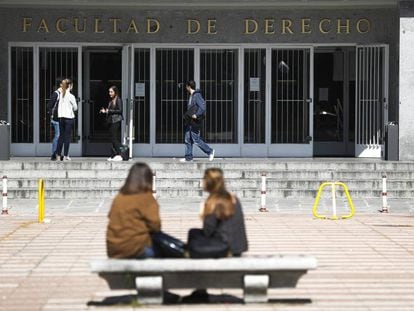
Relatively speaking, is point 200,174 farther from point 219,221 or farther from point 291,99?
point 219,221

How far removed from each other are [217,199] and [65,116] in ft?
44.0

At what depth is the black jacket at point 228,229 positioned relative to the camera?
33.0 feet

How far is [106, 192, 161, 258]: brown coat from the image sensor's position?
32.6 ft

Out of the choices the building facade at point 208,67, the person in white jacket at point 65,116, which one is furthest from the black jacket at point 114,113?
the building facade at point 208,67

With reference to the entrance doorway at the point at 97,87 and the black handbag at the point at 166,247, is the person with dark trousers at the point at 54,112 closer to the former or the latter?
the entrance doorway at the point at 97,87

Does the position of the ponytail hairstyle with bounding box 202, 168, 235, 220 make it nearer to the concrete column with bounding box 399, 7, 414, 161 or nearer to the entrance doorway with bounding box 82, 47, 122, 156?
the concrete column with bounding box 399, 7, 414, 161

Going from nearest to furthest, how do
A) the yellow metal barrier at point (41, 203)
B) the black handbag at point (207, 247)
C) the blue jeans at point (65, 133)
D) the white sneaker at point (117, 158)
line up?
the black handbag at point (207, 247), the yellow metal barrier at point (41, 203), the white sneaker at point (117, 158), the blue jeans at point (65, 133)

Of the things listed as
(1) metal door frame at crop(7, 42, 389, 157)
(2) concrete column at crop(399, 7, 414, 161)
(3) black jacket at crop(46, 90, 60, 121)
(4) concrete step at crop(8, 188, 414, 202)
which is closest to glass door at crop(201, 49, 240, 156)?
(1) metal door frame at crop(7, 42, 389, 157)

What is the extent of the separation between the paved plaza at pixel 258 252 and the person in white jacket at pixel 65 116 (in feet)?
10.8

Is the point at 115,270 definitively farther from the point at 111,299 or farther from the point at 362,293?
the point at 362,293

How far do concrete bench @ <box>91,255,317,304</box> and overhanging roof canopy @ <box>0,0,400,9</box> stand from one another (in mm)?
14577

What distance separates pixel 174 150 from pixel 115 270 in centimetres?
1556

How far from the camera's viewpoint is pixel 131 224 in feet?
32.6

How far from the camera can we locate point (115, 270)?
31.7 feet
